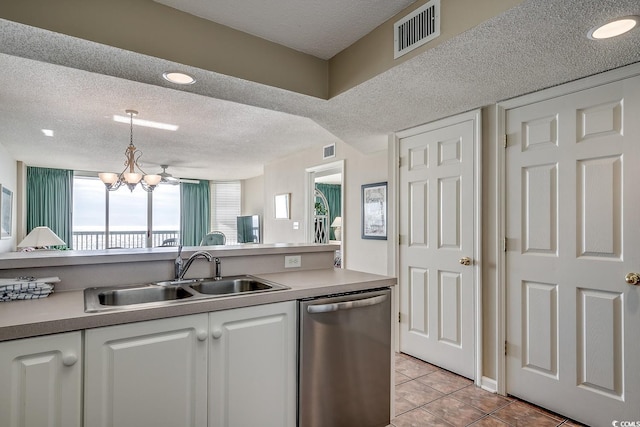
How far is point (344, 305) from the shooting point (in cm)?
183

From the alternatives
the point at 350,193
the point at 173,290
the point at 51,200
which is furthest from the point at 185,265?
the point at 51,200

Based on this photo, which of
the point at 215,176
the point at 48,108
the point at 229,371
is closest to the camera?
the point at 229,371

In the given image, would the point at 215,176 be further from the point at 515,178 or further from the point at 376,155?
the point at 515,178

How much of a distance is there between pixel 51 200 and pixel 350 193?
6658 mm

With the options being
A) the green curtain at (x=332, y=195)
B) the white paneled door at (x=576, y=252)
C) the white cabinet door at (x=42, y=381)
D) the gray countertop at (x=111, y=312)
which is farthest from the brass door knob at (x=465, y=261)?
the green curtain at (x=332, y=195)

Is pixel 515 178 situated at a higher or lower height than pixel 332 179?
lower

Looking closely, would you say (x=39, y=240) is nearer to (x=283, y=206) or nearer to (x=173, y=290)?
(x=283, y=206)

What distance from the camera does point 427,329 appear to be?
299 cm

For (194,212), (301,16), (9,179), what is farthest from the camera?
(194,212)

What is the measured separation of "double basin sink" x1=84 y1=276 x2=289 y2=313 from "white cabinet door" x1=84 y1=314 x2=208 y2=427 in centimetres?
18

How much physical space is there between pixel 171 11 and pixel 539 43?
188 centimetres

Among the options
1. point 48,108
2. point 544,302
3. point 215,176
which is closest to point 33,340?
point 544,302

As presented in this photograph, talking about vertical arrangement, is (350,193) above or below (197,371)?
above

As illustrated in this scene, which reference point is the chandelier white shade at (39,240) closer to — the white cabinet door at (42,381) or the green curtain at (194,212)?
the green curtain at (194,212)
